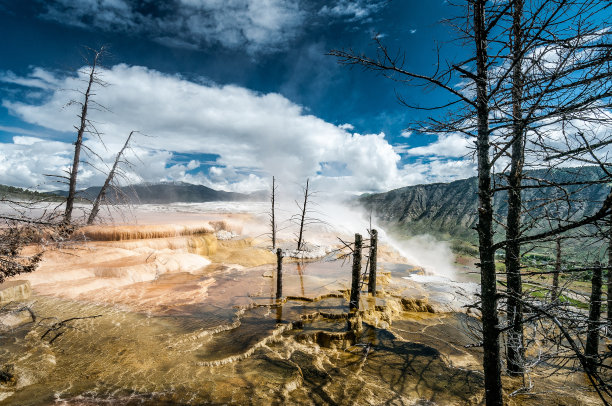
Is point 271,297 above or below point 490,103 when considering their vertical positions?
below

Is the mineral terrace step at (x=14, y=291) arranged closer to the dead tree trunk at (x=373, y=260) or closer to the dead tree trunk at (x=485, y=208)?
the dead tree trunk at (x=485, y=208)

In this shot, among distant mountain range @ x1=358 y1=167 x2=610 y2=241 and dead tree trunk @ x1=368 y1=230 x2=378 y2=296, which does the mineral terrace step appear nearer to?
dead tree trunk @ x1=368 y1=230 x2=378 y2=296

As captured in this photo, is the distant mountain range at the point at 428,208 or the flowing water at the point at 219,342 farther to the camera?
the distant mountain range at the point at 428,208

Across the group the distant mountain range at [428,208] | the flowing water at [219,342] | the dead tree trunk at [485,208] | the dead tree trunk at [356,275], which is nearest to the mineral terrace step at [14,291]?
the flowing water at [219,342]

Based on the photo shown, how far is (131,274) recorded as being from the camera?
1481 cm

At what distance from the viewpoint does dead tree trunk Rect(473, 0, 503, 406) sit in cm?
378

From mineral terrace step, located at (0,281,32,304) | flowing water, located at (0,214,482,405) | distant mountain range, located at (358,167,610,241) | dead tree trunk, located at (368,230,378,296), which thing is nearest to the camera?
flowing water, located at (0,214,482,405)

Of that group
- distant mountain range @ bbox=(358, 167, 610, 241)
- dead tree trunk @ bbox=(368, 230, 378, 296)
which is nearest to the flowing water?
dead tree trunk @ bbox=(368, 230, 378, 296)

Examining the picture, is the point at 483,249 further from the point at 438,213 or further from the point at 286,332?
the point at 438,213

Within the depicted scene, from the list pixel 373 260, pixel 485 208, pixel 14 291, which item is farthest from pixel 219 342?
pixel 14 291

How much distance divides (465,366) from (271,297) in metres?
8.76

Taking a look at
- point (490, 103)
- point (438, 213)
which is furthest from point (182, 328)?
point (438, 213)

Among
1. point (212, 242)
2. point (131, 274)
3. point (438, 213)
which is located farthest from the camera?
point (438, 213)

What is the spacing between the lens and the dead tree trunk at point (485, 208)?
12.4 ft
